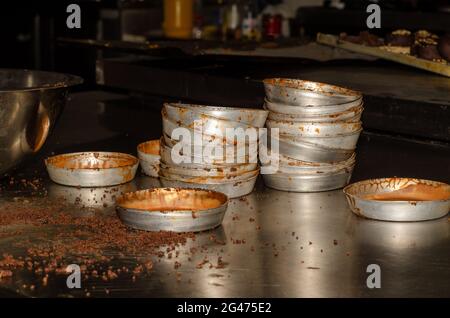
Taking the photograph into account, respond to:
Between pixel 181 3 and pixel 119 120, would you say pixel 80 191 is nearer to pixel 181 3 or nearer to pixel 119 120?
pixel 119 120

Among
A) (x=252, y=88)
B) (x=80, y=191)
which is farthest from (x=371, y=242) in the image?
(x=252, y=88)

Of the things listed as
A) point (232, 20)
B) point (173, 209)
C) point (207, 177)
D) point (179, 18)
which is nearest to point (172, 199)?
point (173, 209)

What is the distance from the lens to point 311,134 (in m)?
2.25

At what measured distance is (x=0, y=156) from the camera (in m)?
2.31

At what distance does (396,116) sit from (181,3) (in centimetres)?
327

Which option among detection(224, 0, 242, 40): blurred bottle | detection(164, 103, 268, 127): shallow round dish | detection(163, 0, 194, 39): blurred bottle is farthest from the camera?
detection(224, 0, 242, 40): blurred bottle

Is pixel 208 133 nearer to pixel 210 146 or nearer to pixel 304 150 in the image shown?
pixel 210 146

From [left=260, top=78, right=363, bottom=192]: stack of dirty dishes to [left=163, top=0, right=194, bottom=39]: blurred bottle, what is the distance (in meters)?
3.60

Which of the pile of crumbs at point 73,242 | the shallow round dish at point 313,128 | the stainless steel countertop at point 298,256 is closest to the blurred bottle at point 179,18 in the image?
the stainless steel countertop at point 298,256

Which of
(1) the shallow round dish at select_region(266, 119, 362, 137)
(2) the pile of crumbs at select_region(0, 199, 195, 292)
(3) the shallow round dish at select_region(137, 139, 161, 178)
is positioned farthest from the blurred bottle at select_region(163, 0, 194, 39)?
(2) the pile of crumbs at select_region(0, 199, 195, 292)

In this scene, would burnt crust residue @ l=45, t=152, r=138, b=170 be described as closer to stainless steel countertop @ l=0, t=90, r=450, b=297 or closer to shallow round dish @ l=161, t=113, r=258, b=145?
stainless steel countertop @ l=0, t=90, r=450, b=297

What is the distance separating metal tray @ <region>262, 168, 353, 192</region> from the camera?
2289 millimetres

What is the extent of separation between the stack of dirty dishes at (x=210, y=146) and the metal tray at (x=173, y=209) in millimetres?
113

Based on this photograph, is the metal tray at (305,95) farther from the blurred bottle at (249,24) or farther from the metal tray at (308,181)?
the blurred bottle at (249,24)
